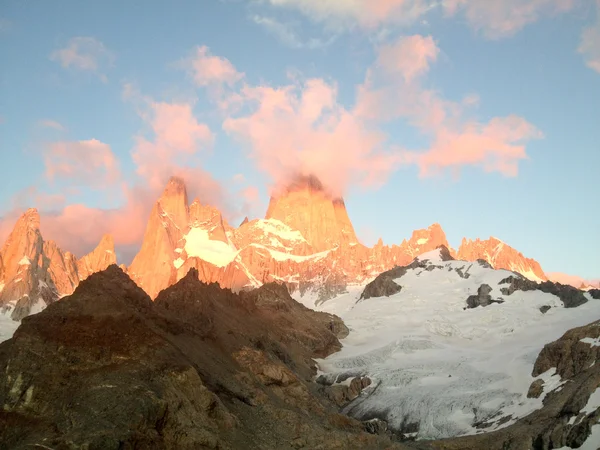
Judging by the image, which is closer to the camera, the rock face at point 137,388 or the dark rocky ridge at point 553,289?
the rock face at point 137,388

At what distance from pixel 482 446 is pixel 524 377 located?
36153 millimetres

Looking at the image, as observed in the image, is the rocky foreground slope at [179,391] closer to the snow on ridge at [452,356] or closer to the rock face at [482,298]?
the snow on ridge at [452,356]

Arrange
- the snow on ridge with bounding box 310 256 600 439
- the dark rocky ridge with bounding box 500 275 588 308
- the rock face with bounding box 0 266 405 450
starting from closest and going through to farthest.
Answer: the rock face with bounding box 0 266 405 450, the snow on ridge with bounding box 310 256 600 439, the dark rocky ridge with bounding box 500 275 588 308

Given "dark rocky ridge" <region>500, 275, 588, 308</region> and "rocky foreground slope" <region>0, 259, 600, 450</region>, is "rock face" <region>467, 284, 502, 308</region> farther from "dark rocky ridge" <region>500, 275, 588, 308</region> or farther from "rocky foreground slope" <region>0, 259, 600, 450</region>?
"rocky foreground slope" <region>0, 259, 600, 450</region>

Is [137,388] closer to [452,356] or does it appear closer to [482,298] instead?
[452,356]

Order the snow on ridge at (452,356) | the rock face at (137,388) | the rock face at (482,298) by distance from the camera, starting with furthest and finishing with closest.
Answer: the rock face at (482,298), the snow on ridge at (452,356), the rock face at (137,388)

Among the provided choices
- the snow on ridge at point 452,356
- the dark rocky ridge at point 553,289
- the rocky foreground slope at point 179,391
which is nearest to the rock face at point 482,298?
the snow on ridge at point 452,356

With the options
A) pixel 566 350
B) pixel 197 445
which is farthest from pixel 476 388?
pixel 197 445

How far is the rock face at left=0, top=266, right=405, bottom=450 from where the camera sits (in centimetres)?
4909

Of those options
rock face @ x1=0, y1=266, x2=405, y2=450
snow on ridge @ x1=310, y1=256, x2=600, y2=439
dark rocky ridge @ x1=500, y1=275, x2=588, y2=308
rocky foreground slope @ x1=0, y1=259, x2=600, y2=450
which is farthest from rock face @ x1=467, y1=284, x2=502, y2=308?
rock face @ x1=0, y1=266, x2=405, y2=450

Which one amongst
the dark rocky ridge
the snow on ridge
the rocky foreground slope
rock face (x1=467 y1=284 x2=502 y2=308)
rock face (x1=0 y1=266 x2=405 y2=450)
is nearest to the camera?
rock face (x1=0 y1=266 x2=405 y2=450)

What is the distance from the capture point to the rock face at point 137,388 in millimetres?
49094

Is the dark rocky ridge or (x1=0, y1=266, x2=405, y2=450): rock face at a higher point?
the dark rocky ridge

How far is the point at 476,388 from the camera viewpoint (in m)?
107
